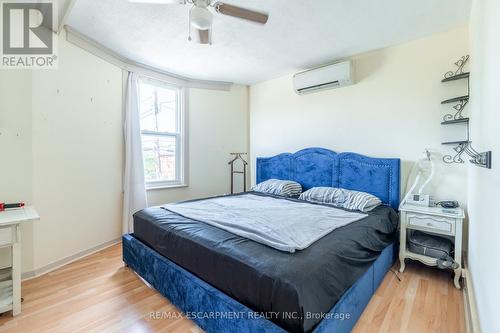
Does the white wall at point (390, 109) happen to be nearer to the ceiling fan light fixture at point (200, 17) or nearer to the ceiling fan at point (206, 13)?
the ceiling fan at point (206, 13)

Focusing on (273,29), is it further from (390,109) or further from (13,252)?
(13,252)

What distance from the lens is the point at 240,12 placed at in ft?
5.96

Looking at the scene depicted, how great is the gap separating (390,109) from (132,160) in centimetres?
342

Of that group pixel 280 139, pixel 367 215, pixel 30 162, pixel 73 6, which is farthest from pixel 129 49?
pixel 367 215

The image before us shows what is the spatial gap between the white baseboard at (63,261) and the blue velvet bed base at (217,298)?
36.7 inches

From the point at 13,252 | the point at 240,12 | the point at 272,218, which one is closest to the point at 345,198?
the point at 272,218

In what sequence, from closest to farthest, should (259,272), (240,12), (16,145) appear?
(259,272) → (240,12) → (16,145)

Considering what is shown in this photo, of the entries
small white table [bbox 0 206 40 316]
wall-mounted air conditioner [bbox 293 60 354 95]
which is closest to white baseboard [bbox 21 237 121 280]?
small white table [bbox 0 206 40 316]

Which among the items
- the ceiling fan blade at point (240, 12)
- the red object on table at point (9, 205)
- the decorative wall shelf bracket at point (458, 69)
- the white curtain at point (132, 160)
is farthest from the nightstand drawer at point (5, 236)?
the decorative wall shelf bracket at point (458, 69)

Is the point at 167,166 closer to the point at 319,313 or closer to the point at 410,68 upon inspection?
the point at 319,313

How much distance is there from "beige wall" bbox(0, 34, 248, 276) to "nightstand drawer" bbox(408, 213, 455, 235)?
10.9 ft

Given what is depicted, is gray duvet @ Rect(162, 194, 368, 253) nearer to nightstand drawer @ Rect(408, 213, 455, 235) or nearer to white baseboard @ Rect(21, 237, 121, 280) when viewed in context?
nightstand drawer @ Rect(408, 213, 455, 235)

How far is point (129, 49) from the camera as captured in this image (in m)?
2.97

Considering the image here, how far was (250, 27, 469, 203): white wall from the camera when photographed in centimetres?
255
